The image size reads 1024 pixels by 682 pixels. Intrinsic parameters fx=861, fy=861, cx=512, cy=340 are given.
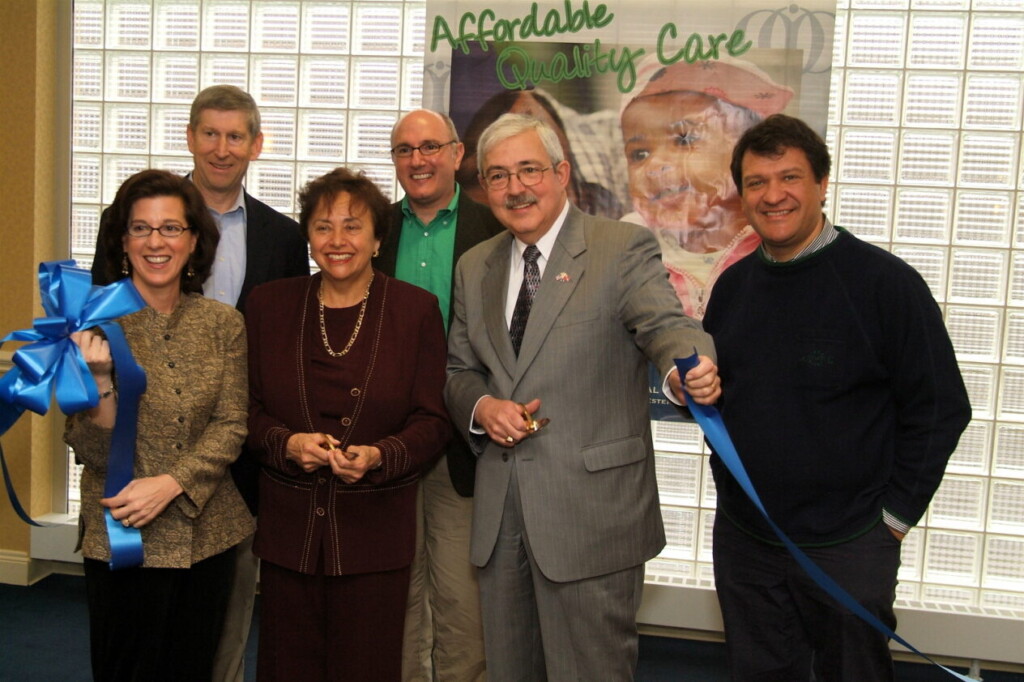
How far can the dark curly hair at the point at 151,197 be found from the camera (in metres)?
2.12

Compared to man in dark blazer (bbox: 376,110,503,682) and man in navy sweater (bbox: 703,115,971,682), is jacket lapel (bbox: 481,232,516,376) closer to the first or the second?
man in dark blazer (bbox: 376,110,503,682)

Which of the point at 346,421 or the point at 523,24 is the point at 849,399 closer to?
the point at 346,421

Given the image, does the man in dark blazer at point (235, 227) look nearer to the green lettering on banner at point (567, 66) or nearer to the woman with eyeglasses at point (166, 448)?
the woman with eyeglasses at point (166, 448)

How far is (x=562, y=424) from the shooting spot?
6.90 feet

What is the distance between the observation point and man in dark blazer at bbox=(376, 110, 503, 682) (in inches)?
102

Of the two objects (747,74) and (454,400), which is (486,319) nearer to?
(454,400)

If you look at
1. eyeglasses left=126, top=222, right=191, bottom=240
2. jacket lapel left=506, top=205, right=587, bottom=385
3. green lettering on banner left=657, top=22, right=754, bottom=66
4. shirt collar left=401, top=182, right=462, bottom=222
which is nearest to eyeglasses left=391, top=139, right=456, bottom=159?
shirt collar left=401, top=182, right=462, bottom=222

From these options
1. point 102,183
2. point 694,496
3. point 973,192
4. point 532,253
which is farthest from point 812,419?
point 102,183

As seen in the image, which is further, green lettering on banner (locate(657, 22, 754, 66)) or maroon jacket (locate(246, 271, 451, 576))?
green lettering on banner (locate(657, 22, 754, 66))

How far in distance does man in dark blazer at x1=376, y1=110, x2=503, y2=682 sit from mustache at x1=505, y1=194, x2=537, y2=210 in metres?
0.43

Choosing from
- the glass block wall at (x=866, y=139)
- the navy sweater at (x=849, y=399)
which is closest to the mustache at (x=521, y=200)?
the navy sweater at (x=849, y=399)

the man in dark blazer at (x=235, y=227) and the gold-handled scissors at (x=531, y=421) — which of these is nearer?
the gold-handled scissors at (x=531, y=421)

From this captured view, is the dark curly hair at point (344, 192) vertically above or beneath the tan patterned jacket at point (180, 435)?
above

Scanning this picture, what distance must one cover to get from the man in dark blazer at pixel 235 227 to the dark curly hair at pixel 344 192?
1.35ft
